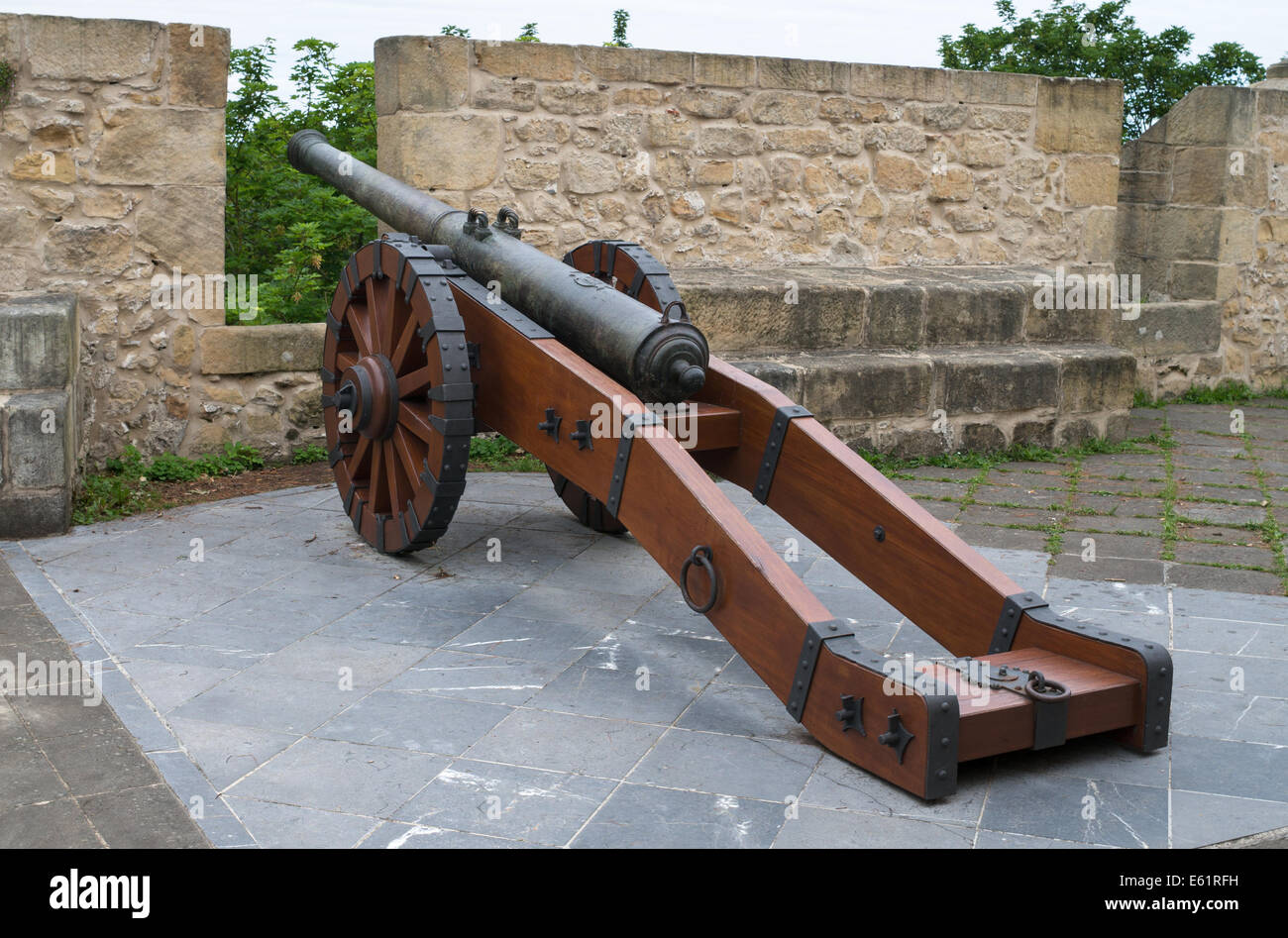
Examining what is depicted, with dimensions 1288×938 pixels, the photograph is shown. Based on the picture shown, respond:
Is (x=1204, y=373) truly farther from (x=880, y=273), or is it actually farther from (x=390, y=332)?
(x=390, y=332)

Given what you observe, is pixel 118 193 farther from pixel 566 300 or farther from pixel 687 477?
pixel 687 477

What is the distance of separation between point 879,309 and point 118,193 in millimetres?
3728

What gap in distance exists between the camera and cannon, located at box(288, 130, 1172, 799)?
3.24 m

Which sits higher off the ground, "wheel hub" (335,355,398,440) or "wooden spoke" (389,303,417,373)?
"wooden spoke" (389,303,417,373)

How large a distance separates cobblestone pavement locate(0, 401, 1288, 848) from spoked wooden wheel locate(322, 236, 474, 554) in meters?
0.24

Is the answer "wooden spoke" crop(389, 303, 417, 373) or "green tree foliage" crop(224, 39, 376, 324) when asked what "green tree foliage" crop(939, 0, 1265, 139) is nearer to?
"green tree foliage" crop(224, 39, 376, 324)

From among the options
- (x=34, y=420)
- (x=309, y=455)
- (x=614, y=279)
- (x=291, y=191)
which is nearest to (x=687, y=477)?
(x=614, y=279)

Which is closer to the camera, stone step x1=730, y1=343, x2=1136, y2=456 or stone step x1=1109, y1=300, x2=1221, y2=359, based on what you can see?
stone step x1=730, y1=343, x2=1136, y2=456

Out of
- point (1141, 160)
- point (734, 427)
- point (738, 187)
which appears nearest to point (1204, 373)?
point (1141, 160)

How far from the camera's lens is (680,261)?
7117 mm

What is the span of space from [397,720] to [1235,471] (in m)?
4.97

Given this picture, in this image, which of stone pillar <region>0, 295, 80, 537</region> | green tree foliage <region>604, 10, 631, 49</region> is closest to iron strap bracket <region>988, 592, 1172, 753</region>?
stone pillar <region>0, 295, 80, 537</region>

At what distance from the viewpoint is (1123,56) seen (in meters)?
14.9

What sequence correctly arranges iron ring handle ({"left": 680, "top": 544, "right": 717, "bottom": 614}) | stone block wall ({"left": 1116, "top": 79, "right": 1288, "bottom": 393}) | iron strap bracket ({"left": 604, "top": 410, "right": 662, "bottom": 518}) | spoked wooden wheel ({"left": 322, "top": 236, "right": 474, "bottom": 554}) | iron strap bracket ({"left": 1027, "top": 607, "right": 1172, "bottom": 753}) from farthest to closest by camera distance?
stone block wall ({"left": 1116, "top": 79, "right": 1288, "bottom": 393}) < spoked wooden wheel ({"left": 322, "top": 236, "right": 474, "bottom": 554}) < iron strap bracket ({"left": 604, "top": 410, "right": 662, "bottom": 518}) < iron ring handle ({"left": 680, "top": 544, "right": 717, "bottom": 614}) < iron strap bracket ({"left": 1027, "top": 607, "right": 1172, "bottom": 753})
